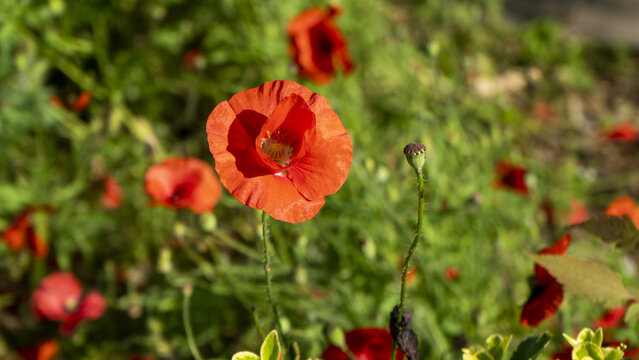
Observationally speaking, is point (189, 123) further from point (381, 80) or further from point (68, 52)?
point (381, 80)

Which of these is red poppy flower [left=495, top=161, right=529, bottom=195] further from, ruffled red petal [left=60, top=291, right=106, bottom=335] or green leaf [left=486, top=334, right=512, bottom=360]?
ruffled red petal [left=60, top=291, right=106, bottom=335]

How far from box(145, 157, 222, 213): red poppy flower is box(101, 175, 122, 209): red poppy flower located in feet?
1.84

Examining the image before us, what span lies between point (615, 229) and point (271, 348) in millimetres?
626

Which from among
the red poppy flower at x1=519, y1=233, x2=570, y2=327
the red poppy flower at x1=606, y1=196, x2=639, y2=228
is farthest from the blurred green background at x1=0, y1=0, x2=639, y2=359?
the red poppy flower at x1=519, y1=233, x2=570, y2=327

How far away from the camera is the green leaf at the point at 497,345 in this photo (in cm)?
85

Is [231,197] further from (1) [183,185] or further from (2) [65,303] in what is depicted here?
(2) [65,303]

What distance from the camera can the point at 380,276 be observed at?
64.4 inches

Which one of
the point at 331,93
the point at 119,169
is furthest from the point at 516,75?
the point at 119,169

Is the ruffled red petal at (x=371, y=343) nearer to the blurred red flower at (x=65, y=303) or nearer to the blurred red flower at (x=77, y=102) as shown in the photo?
the blurred red flower at (x=65, y=303)

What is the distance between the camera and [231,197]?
6.26 ft

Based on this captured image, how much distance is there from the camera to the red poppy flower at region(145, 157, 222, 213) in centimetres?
147

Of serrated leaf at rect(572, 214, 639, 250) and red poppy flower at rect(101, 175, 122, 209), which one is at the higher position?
serrated leaf at rect(572, 214, 639, 250)

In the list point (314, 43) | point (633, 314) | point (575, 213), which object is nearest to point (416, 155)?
point (633, 314)

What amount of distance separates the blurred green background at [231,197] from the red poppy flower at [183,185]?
8 centimetres
